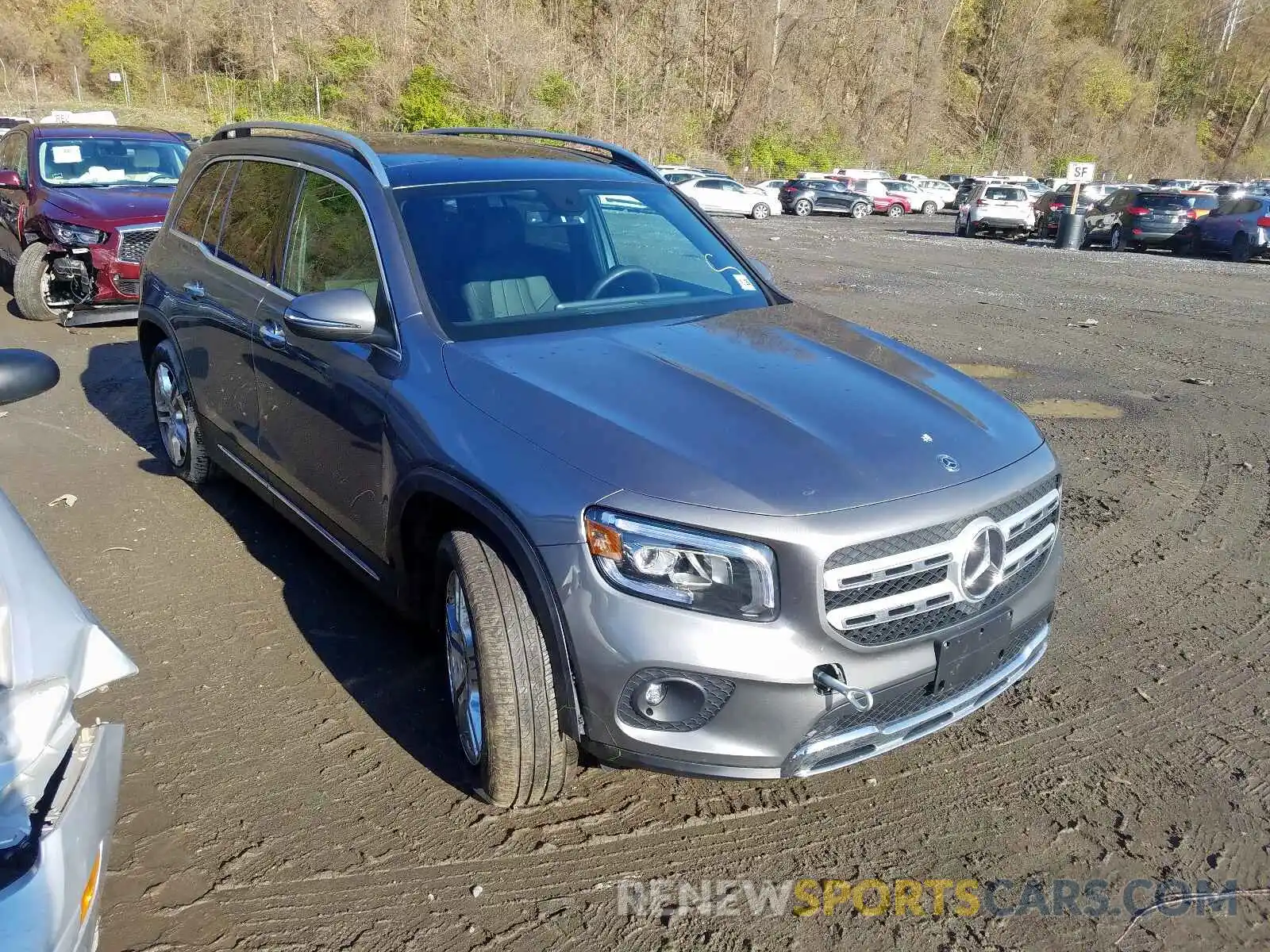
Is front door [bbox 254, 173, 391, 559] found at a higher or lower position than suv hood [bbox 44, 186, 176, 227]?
higher

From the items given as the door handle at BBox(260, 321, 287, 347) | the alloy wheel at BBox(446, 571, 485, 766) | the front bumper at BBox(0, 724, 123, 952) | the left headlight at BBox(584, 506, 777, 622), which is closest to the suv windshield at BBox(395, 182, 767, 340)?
the door handle at BBox(260, 321, 287, 347)

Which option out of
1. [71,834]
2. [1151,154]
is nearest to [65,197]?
[71,834]

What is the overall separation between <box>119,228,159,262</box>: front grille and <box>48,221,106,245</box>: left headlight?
0.18 m

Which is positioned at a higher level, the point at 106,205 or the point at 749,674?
the point at 749,674

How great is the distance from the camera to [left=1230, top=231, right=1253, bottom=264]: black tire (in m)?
21.4

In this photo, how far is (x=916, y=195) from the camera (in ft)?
138

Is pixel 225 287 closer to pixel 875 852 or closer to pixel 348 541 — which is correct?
pixel 348 541

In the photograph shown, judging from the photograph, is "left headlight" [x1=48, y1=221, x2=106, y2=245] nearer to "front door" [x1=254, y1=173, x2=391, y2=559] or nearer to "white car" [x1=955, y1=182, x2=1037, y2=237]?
"front door" [x1=254, y1=173, x2=391, y2=559]

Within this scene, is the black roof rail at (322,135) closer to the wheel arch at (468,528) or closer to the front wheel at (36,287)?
the wheel arch at (468,528)

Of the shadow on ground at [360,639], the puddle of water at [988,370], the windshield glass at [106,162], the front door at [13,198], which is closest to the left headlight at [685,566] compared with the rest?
the shadow on ground at [360,639]

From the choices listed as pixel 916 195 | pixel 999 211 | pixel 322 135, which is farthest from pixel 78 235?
pixel 916 195

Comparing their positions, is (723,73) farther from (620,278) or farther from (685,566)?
(685,566)

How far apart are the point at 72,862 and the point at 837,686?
167 cm

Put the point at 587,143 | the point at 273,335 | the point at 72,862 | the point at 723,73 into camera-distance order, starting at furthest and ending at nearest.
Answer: the point at 723,73 → the point at 587,143 → the point at 273,335 → the point at 72,862
